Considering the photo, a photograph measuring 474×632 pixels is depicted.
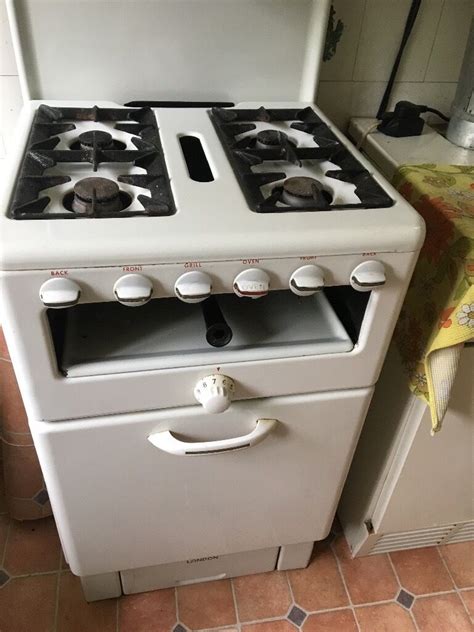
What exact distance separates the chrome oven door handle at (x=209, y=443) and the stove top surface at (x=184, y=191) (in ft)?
0.95

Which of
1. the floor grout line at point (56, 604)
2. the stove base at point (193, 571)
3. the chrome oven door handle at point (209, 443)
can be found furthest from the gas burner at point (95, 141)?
the floor grout line at point (56, 604)

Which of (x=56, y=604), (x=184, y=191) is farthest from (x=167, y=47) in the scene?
(x=56, y=604)

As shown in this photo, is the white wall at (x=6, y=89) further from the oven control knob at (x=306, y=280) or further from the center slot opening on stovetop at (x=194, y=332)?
the oven control knob at (x=306, y=280)

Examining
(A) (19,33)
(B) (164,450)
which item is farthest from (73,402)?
(A) (19,33)

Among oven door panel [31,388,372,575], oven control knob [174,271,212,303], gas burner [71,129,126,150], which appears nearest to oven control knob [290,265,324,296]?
oven control knob [174,271,212,303]

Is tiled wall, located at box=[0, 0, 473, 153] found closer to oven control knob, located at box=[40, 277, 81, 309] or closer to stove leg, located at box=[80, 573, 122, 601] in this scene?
oven control knob, located at box=[40, 277, 81, 309]

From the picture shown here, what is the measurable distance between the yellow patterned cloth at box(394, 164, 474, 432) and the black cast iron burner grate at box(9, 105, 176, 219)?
1.36 feet

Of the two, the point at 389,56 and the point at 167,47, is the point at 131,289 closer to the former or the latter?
the point at 167,47

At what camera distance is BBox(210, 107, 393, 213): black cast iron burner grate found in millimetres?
747

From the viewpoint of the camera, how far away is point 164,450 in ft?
2.68

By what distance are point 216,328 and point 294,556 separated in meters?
0.70

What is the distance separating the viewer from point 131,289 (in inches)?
25.4

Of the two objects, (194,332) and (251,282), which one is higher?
(251,282)

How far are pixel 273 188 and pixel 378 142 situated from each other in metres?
0.40
